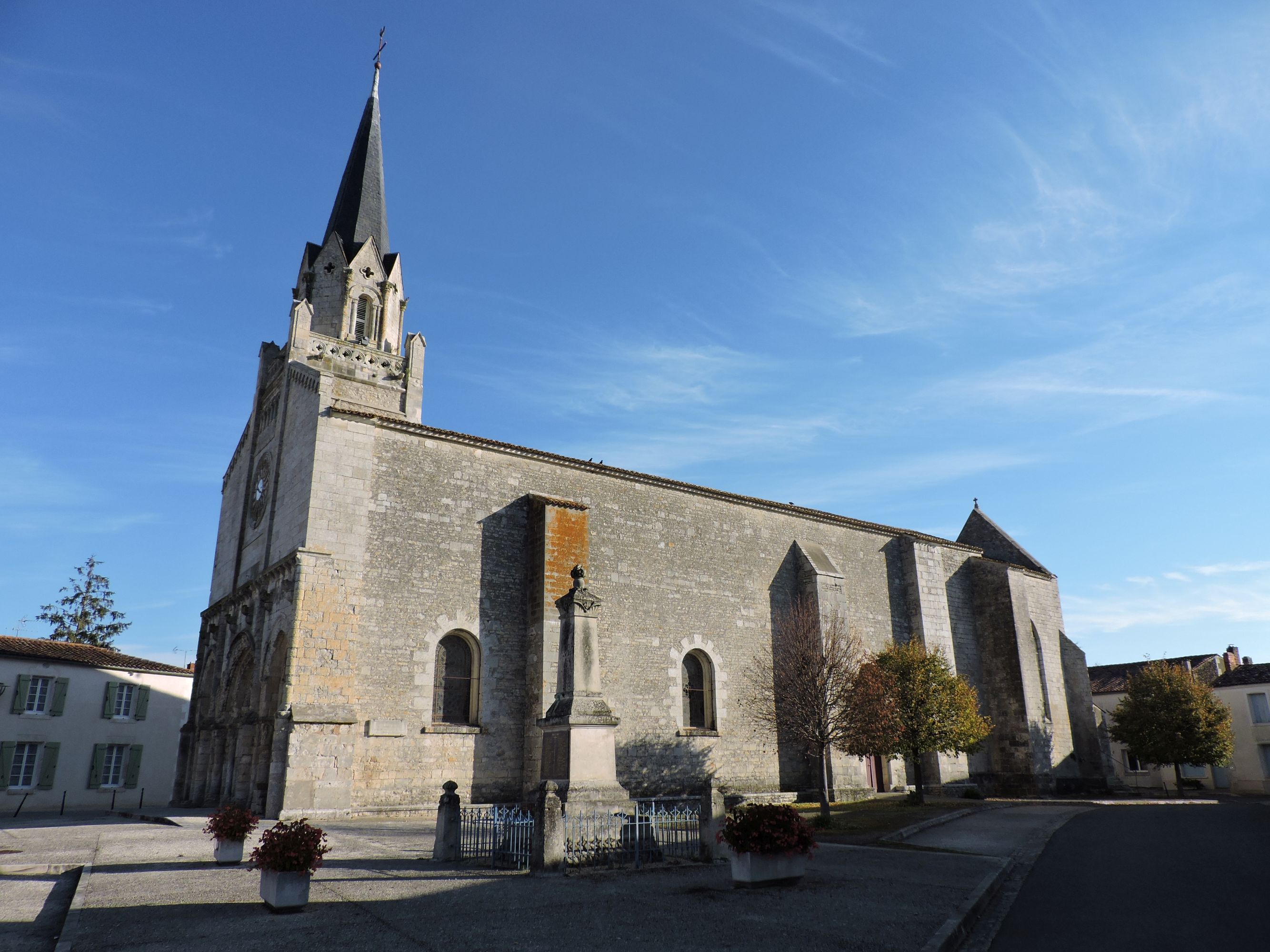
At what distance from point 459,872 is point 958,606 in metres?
23.8

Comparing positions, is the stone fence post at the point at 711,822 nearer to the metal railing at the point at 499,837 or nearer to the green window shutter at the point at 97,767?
the metal railing at the point at 499,837

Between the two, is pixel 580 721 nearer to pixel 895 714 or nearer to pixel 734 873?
pixel 734 873

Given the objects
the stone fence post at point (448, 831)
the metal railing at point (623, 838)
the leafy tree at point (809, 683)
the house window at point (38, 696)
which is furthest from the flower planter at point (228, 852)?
the house window at point (38, 696)

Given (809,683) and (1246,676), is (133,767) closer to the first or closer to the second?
(809,683)

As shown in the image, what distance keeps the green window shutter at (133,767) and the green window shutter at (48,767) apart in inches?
95.0

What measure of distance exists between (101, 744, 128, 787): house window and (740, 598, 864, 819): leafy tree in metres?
23.1

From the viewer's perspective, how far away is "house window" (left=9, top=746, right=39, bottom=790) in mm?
25984

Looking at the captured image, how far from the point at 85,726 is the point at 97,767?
1.51 meters

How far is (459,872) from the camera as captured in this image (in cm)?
1012

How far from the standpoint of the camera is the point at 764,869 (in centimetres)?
940

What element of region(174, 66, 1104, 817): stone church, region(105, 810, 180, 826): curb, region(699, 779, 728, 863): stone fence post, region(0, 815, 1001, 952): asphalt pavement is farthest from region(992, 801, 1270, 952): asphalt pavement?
region(105, 810, 180, 826): curb

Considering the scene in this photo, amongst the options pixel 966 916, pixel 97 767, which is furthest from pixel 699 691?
pixel 97 767

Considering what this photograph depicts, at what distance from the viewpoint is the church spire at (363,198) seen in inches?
1011

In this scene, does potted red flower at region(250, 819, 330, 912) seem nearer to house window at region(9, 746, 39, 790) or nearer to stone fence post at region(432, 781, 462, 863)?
stone fence post at region(432, 781, 462, 863)
